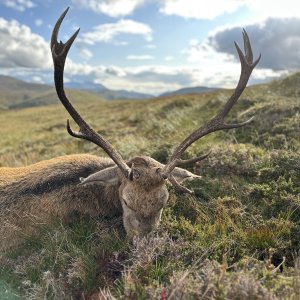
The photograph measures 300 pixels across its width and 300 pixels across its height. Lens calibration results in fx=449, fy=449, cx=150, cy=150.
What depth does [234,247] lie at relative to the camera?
577cm

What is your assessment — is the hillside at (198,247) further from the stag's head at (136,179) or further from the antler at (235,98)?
the antler at (235,98)

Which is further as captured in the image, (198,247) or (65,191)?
(65,191)

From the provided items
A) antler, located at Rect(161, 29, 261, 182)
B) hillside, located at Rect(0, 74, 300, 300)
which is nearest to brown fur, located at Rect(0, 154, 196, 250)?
hillside, located at Rect(0, 74, 300, 300)

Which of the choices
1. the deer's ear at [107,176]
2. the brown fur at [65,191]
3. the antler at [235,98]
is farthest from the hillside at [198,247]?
the antler at [235,98]

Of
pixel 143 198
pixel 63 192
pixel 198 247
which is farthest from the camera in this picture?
pixel 63 192

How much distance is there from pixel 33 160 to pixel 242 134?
6.49 m

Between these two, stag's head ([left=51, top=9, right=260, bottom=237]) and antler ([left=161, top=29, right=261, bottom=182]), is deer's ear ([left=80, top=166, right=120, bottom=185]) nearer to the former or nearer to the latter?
stag's head ([left=51, top=9, right=260, bottom=237])

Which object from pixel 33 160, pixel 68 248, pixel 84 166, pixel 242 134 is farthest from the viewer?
pixel 33 160

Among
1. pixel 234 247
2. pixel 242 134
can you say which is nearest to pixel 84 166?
pixel 234 247

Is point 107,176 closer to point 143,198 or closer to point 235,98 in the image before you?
point 143,198

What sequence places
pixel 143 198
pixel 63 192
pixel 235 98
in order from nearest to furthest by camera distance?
pixel 143 198 < pixel 235 98 < pixel 63 192

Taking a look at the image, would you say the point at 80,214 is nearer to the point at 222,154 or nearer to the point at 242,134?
the point at 222,154

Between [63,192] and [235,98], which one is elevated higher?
[235,98]

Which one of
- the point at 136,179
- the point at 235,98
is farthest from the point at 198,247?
the point at 235,98
